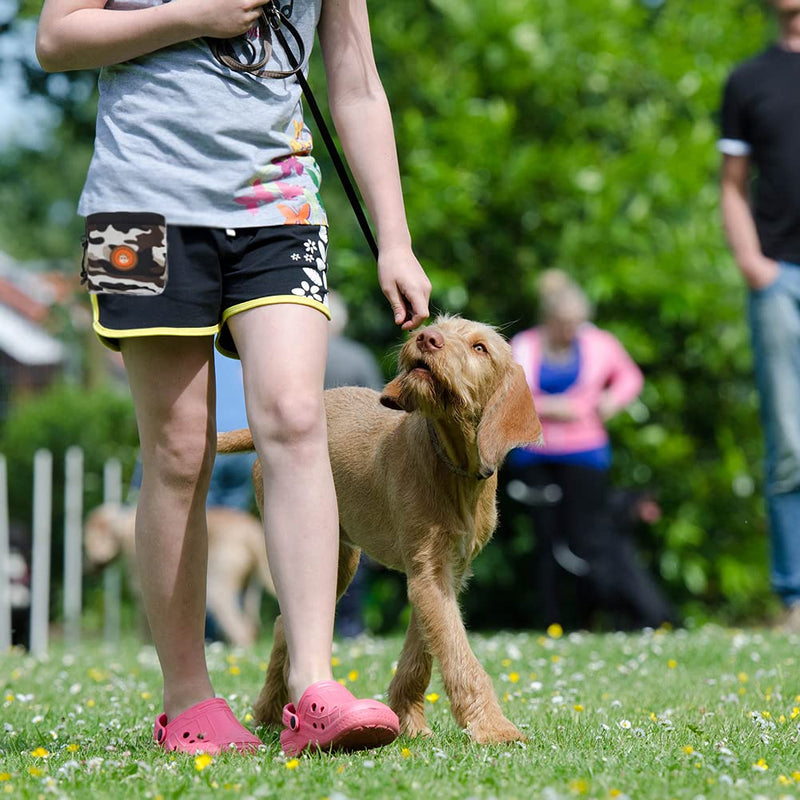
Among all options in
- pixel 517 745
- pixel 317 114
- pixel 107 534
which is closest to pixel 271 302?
pixel 317 114

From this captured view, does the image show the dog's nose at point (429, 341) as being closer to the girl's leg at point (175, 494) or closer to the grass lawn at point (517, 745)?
the girl's leg at point (175, 494)

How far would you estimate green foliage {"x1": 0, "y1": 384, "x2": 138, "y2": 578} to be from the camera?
14.3 metres

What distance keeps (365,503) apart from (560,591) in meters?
5.43

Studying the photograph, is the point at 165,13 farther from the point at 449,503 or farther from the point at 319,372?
the point at 449,503

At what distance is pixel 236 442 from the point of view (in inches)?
170

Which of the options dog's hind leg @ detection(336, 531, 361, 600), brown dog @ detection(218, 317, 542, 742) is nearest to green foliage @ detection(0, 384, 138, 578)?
dog's hind leg @ detection(336, 531, 361, 600)

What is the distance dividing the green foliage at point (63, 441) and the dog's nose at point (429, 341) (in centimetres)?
1061

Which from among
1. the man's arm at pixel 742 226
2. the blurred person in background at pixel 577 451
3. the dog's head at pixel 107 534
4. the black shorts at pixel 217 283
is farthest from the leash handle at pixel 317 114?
the dog's head at pixel 107 534

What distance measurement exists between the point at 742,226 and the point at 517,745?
3845mm

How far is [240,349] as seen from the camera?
3.28 metres

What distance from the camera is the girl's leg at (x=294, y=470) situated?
10.5ft

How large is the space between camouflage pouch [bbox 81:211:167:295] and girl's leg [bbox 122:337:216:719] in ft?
0.55

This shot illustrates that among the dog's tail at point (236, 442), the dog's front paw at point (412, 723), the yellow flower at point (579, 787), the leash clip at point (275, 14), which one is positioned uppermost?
the leash clip at point (275, 14)

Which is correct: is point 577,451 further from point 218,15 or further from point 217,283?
point 218,15
